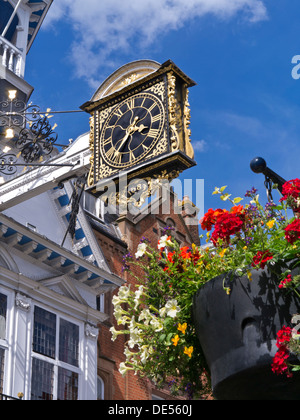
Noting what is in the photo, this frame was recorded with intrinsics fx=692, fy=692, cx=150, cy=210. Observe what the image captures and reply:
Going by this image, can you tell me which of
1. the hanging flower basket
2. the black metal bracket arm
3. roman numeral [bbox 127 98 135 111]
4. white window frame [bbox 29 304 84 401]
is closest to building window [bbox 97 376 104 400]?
white window frame [bbox 29 304 84 401]

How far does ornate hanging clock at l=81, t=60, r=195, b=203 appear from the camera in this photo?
277 inches

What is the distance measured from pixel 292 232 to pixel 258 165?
107 cm

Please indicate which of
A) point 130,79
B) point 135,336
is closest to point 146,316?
point 135,336

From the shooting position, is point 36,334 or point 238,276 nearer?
point 238,276

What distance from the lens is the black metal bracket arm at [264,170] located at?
475 cm

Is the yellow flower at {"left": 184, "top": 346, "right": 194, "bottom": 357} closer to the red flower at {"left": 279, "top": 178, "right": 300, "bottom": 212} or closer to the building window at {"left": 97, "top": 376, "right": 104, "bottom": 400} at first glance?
the red flower at {"left": 279, "top": 178, "right": 300, "bottom": 212}

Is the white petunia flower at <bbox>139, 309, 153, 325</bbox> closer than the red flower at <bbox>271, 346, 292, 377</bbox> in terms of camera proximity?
No

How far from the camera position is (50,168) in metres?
9.02

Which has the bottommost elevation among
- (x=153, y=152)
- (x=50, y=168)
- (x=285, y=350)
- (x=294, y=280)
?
(x=285, y=350)

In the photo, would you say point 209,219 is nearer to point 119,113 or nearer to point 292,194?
point 292,194

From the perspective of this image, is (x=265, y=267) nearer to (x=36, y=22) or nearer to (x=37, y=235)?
(x=37, y=235)

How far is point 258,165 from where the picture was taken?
4.76 metres

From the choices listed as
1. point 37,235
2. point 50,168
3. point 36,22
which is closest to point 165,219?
point 36,22

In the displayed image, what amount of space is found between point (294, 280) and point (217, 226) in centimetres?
87
